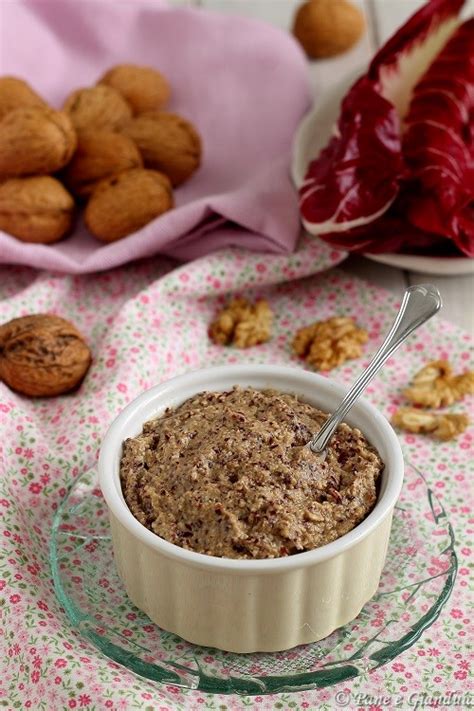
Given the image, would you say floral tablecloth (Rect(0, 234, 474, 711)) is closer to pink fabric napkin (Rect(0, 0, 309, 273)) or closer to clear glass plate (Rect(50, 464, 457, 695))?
clear glass plate (Rect(50, 464, 457, 695))

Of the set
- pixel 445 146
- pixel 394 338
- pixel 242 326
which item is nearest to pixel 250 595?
pixel 394 338

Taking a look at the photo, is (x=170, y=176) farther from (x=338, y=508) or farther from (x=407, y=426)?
(x=338, y=508)

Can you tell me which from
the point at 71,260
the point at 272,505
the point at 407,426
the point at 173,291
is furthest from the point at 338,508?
the point at 71,260

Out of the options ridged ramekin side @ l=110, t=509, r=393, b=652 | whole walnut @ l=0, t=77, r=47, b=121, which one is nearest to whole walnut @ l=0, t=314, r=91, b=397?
ridged ramekin side @ l=110, t=509, r=393, b=652

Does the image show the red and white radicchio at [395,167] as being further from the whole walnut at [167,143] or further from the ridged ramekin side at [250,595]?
the ridged ramekin side at [250,595]

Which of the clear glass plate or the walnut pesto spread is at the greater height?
the walnut pesto spread
